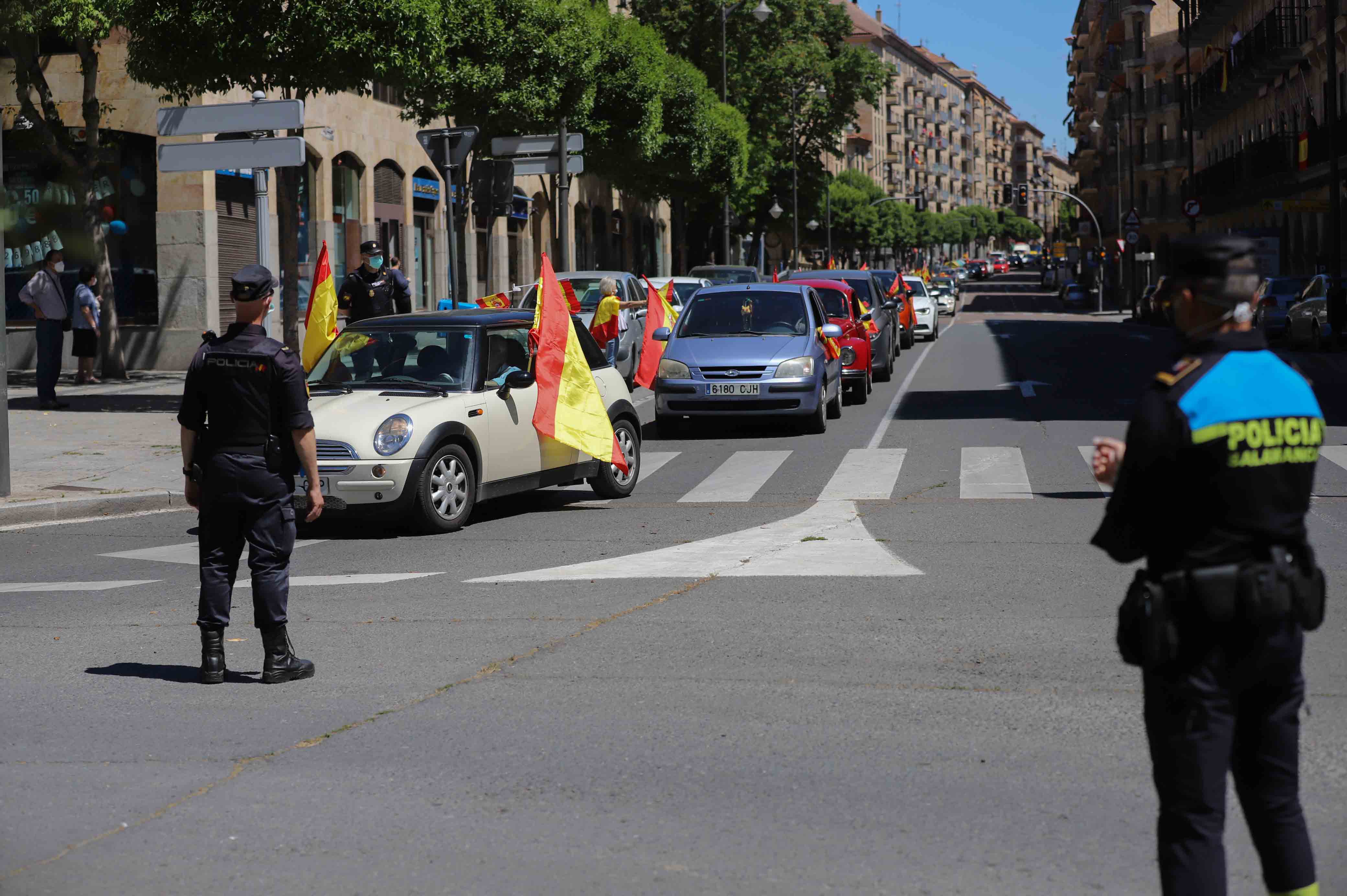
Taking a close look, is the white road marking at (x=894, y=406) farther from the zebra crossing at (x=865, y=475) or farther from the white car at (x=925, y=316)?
the white car at (x=925, y=316)

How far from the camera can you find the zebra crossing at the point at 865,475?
42.7 feet

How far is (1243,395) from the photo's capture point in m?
3.35

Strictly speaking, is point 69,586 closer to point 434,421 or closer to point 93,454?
point 434,421

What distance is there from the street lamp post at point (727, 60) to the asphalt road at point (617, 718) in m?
42.8

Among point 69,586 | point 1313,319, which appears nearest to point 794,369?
point 69,586

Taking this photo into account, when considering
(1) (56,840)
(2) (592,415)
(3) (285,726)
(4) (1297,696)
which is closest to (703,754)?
(3) (285,726)

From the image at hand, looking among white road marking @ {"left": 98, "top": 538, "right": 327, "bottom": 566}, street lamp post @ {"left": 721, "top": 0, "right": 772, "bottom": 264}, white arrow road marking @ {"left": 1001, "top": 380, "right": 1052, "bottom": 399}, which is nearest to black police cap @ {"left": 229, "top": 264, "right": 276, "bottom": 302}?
white road marking @ {"left": 98, "top": 538, "right": 327, "bottom": 566}

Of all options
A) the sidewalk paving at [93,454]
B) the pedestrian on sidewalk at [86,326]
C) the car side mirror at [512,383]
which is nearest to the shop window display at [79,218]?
the pedestrian on sidewalk at [86,326]

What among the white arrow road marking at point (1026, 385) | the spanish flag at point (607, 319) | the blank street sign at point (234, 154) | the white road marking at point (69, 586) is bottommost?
the white road marking at point (69, 586)

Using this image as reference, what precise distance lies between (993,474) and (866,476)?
3.48 ft

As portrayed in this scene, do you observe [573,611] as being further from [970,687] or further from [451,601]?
[970,687]

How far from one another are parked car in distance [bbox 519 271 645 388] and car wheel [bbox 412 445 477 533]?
12119mm

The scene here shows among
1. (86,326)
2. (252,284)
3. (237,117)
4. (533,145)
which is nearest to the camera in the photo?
(252,284)

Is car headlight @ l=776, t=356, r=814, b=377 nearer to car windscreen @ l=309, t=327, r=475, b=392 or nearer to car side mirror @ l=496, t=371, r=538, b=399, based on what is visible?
car side mirror @ l=496, t=371, r=538, b=399
